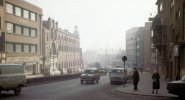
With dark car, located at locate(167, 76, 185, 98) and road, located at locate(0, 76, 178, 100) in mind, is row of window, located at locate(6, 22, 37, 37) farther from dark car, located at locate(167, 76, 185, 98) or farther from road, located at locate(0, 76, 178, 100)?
dark car, located at locate(167, 76, 185, 98)

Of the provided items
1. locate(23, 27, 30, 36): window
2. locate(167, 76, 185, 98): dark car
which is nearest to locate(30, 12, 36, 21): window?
locate(23, 27, 30, 36): window

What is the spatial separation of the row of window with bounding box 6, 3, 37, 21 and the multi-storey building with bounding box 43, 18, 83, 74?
36.2ft

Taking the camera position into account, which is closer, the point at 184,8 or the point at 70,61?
the point at 184,8

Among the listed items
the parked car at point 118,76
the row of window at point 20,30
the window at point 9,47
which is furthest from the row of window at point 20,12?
the parked car at point 118,76

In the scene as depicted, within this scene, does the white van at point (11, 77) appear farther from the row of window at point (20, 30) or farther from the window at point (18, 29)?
the window at point (18, 29)

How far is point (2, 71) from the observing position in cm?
2677

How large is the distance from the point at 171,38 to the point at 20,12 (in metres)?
29.8

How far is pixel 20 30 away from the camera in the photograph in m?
70.5

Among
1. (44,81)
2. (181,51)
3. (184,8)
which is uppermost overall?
(184,8)

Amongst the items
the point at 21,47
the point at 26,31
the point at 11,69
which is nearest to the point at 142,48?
the point at 26,31

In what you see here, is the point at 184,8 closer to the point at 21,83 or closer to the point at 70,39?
the point at 21,83

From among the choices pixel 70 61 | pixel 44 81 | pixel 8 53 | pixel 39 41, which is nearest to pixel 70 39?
pixel 70 61

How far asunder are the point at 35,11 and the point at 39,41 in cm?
628

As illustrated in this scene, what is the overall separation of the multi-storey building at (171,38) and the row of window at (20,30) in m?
23.2
